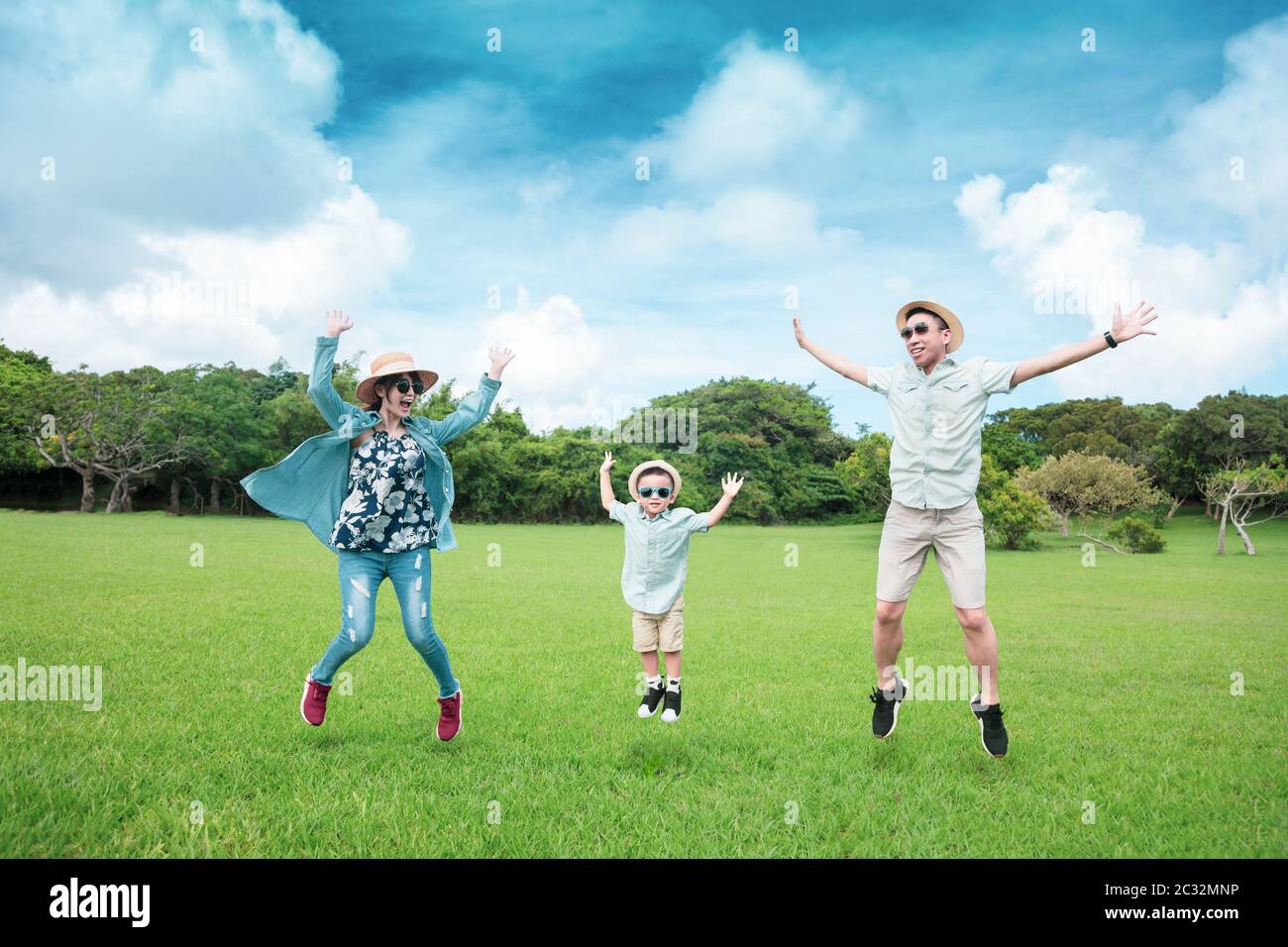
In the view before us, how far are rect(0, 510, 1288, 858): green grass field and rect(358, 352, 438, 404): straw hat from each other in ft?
7.20

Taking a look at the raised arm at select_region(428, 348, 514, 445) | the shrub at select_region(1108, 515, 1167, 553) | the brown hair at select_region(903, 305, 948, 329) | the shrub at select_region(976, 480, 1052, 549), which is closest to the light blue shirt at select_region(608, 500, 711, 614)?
the raised arm at select_region(428, 348, 514, 445)

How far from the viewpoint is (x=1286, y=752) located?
18.3ft

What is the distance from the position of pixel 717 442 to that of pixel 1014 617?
35.1 m

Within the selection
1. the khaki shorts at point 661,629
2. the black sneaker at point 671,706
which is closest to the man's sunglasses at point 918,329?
the khaki shorts at point 661,629

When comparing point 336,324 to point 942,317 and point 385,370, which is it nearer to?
point 385,370

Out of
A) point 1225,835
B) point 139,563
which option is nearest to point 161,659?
point 1225,835

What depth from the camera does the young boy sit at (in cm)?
592

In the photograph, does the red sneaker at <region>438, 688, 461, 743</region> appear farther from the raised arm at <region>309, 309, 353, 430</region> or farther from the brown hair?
the brown hair

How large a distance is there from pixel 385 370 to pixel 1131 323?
4.45 m

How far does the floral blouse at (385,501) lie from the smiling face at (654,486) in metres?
1.51

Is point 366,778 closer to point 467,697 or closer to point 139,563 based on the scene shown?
point 467,697

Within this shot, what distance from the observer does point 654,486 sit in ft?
19.4

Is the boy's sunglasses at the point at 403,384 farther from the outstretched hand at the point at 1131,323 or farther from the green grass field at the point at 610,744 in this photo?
the outstretched hand at the point at 1131,323

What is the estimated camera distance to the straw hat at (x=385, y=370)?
517 centimetres
